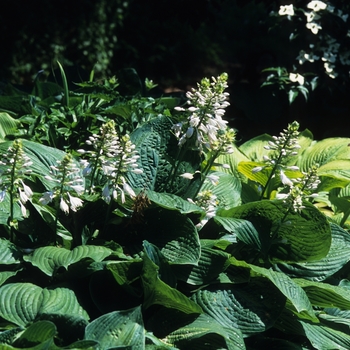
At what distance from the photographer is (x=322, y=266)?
11.0 feet

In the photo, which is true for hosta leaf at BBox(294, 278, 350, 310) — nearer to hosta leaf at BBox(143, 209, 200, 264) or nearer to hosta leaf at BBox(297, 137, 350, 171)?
hosta leaf at BBox(143, 209, 200, 264)

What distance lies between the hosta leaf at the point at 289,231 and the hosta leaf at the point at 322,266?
0.13 metres

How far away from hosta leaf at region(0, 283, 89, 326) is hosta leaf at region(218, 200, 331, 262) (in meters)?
0.96

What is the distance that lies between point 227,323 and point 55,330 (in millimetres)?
911

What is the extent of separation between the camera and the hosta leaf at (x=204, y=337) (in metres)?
2.77

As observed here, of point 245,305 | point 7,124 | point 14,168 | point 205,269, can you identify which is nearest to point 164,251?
point 205,269

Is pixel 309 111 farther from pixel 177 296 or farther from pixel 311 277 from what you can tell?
pixel 177 296

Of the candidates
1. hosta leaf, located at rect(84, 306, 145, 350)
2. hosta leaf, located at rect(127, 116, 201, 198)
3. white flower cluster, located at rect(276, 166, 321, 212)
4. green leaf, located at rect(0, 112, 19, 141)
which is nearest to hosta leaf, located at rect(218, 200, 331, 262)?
white flower cluster, located at rect(276, 166, 321, 212)

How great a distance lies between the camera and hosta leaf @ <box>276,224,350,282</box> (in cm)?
335

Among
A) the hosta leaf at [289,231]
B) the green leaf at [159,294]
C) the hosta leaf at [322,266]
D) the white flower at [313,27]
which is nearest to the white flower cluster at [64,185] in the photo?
the green leaf at [159,294]

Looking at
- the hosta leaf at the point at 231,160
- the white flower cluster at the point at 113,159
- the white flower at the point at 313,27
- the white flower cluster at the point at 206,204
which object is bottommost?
the hosta leaf at the point at 231,160

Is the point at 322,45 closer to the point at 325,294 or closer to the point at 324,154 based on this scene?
the point at 324,154

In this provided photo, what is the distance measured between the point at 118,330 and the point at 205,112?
106cm

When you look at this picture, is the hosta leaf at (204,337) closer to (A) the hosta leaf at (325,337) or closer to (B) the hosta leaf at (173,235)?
(B) the hosta leaf at (173,235)
